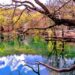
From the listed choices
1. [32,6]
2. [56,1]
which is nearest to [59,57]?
[56,1]

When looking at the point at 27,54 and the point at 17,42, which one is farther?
the point at 17,42

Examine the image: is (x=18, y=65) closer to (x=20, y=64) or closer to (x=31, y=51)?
(x=20, y=64)

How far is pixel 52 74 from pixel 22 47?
1675mm

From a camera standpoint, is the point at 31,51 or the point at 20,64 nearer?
the point at 20,64

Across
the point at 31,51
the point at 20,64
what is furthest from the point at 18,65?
the point at 31,51

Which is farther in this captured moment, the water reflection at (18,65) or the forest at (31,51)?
the water reflection at (18,65)

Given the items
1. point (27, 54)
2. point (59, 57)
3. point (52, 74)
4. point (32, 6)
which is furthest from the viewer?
point (27, 54)

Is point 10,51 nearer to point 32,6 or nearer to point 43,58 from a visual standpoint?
point 43,58

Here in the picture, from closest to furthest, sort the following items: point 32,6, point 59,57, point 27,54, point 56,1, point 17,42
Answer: point 32,6 → point 56,1 → point 59,57 → point 27,54 → point 17,42

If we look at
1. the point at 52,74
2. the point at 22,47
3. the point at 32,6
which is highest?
the point at 32,6

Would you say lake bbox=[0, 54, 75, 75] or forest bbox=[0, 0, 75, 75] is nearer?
forest bbox=[0, 0, 75, 75]

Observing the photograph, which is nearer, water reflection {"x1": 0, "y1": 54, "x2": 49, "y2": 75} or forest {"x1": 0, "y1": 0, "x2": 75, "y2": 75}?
forest {"x1": 0, "y1": 0, "x2": 75, "y2": 75}

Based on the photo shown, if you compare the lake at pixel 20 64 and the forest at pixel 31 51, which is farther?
the lake at pixel 20 64

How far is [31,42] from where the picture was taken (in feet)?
28.8
